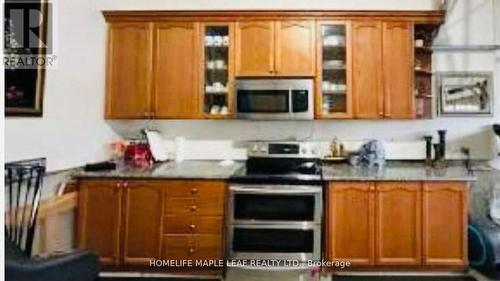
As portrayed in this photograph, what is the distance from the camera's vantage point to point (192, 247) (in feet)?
11.7

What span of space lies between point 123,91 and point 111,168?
0.72 metres

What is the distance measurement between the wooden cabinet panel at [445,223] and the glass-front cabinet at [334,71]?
3.13ft

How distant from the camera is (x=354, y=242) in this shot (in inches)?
140

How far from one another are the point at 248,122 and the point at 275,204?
3.37ft

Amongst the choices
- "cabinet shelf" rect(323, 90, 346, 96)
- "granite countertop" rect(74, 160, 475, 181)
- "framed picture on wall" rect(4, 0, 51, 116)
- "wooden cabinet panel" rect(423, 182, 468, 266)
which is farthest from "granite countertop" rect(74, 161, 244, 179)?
"wooden cabinet panel" rect(423, 182, 468, 266)

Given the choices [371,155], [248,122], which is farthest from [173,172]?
[371,155]

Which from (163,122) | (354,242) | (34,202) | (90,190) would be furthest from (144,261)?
(354,242)

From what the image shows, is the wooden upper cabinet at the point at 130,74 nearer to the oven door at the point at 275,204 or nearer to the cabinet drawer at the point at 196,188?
the cabinet drawer at the point at 196,188

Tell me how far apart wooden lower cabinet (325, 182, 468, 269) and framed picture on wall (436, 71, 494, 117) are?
920mm

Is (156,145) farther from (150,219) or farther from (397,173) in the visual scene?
(397,173)

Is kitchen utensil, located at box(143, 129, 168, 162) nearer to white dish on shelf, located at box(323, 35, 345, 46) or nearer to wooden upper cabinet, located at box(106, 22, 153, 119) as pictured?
wooden upper cabinet, located at box(106, 22, 153, 119)

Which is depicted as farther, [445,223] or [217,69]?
[217,69]

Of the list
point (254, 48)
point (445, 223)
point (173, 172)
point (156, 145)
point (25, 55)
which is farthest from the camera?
point (156, 145)

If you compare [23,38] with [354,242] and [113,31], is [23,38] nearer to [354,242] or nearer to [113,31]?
[113,31]
